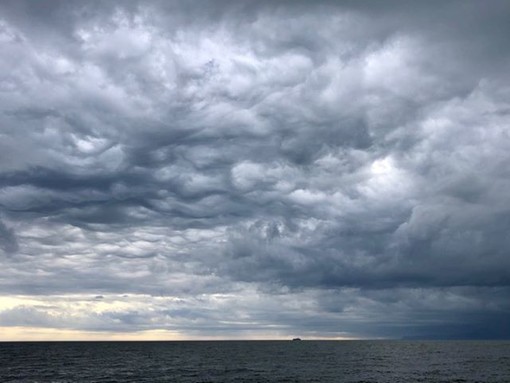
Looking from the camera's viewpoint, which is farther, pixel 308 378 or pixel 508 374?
pixel 508 374

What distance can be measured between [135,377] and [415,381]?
6005 cm

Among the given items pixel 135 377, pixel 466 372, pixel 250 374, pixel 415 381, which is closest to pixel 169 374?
pixel 135 377

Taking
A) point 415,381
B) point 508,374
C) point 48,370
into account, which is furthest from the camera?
point 48,370

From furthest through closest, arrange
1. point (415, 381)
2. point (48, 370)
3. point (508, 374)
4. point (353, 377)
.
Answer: point (48, 370) → point (508, 374) → point (353, 377) → point (415, 381)

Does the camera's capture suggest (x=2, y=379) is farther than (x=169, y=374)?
Result: No

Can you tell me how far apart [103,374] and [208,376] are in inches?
1049

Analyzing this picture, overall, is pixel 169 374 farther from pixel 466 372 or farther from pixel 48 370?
pixel 466 372

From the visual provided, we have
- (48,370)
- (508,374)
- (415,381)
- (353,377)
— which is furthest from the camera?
(48,370)

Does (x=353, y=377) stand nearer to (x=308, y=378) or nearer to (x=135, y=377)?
(x=308, y=378)

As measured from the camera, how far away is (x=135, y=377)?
109812 mm

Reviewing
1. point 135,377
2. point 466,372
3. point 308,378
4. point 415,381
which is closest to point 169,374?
point 135,377

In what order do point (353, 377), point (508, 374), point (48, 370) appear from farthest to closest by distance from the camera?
1. point (48, 370)
2. point (508, 374)
3. point (353, 377)

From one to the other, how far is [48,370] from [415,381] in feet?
297

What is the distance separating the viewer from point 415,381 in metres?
99.9
